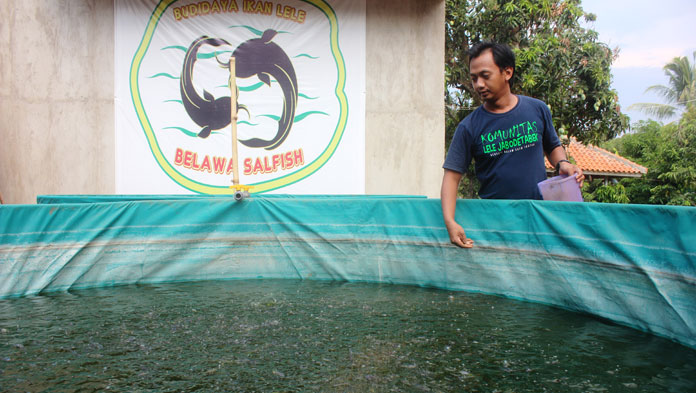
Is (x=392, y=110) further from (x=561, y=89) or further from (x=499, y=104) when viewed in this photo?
(x=561, y=89)

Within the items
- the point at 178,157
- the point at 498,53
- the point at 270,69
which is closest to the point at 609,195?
the point at 270,69

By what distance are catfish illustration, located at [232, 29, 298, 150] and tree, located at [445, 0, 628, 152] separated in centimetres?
742

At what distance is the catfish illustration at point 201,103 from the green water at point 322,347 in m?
4.46

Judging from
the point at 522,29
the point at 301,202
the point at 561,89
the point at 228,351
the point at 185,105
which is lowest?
the point at 228,351

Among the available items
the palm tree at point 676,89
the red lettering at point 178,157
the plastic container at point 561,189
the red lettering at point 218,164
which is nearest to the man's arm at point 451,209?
the plastic container at point 561,189

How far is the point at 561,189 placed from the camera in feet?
11.8

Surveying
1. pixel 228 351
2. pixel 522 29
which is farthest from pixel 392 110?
pixel 522 29

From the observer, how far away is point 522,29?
15.2 meters

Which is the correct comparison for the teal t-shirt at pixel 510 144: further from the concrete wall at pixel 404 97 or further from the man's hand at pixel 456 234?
the concrete wall at pixel 404 97

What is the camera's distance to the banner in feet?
26.1

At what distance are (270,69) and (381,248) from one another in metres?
4.54

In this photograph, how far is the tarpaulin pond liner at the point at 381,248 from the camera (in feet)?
9.80

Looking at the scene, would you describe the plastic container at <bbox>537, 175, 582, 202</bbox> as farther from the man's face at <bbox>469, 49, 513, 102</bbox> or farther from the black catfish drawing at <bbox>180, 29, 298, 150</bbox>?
the black catfish drawing at <bbox>180, 29, 298, 150</bbox>

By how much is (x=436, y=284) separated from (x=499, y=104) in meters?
1.64
